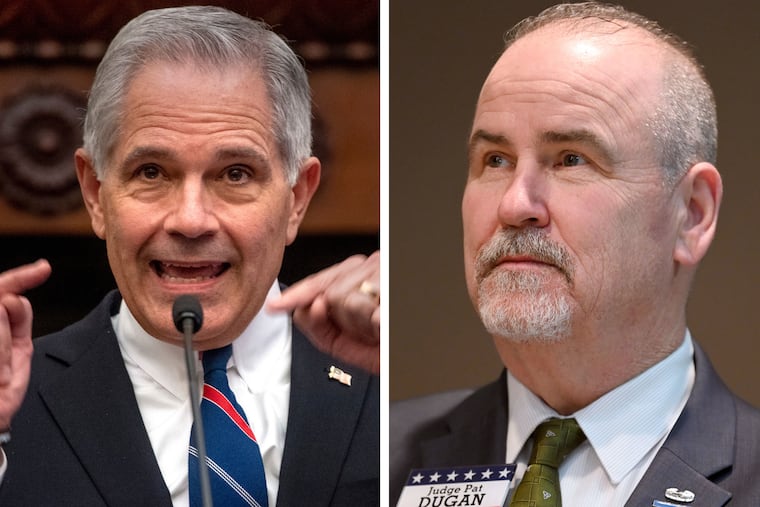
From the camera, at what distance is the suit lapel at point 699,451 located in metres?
3.52

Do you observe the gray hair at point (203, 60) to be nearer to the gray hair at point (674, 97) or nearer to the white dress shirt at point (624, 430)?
the gray hair at point (674, 97)

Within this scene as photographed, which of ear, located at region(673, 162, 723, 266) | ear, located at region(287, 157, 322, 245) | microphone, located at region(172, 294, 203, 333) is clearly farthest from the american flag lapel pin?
ear, located at region(673, 162, 723, 266)

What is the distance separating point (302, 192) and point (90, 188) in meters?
0.60

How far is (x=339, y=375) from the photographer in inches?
151

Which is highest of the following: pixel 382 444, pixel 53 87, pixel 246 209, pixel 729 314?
pixel 53 87

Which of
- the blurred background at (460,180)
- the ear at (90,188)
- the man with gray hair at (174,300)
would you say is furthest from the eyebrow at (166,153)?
the blurred background at (460,180)

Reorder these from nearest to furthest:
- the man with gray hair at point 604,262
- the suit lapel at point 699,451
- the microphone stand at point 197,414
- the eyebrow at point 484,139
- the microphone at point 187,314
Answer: the microphone stand at point 197,414 → the microphone at point 187,314 → the suit lapel at point 699,451 → the man with gray hair at point 604,262 → the eyebrow at point 484,139

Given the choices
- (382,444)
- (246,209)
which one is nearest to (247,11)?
(246,209)

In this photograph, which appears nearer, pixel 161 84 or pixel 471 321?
pixel 161 84

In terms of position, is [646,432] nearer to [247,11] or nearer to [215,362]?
[215,362]

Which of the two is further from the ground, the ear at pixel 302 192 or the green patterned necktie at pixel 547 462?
the ear at pixel 302 192

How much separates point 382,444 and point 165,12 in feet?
4.59

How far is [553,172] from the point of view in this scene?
145 inches

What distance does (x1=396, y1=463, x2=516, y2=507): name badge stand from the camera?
3696mm
